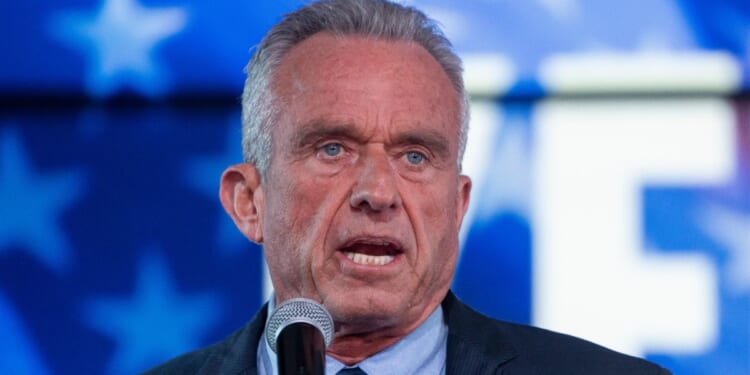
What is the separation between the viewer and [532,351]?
99.3 inches

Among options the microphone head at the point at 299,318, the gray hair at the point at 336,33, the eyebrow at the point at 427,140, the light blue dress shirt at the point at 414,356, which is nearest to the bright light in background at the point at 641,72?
the gray hair at the point at 336,33

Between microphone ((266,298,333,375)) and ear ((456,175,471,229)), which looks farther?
ear ((456,175,471,229))

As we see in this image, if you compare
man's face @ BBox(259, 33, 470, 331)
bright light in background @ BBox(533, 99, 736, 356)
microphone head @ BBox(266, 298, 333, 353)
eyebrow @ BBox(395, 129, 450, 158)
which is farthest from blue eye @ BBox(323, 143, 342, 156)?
bright light in background @ BBox(533, 99, 736, 356)

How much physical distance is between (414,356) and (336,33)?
29.1 inches

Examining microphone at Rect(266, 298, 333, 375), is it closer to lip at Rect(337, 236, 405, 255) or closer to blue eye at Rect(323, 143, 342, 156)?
lip at Rect(337, 236, 405, 255)

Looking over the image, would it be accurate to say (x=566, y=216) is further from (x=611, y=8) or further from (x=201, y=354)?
(x=201, y=354)

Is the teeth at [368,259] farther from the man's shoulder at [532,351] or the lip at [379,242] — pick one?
the man's shoulder at [532,351]

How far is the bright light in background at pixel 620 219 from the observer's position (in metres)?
3.11

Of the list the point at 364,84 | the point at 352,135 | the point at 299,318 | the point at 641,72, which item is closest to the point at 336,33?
the point at 364,84

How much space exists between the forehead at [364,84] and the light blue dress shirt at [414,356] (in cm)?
44

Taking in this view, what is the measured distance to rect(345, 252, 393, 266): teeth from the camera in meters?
2.36

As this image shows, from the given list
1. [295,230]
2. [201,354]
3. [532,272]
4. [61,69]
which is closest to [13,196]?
[61,69]

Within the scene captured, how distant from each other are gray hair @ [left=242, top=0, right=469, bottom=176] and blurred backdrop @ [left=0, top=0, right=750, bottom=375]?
55 centimetres

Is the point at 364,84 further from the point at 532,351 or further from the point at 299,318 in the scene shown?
the point at 299,318
